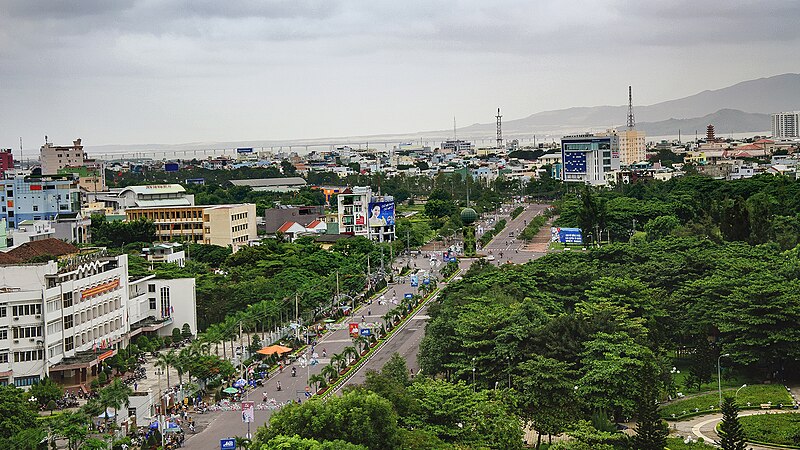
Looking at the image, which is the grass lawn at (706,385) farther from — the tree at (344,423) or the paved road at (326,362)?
the tree at (344,423)

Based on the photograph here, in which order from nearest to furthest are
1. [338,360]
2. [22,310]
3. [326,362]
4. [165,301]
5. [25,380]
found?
[25,380], [22,310], [338,360], [326,362], [165,301]

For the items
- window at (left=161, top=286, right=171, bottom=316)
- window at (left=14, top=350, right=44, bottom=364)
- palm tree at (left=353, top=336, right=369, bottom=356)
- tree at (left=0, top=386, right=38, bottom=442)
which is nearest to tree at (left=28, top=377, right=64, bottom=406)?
window at (left=14, top=350, right=44, bottom=364)

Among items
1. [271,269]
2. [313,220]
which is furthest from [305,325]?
[313,220]

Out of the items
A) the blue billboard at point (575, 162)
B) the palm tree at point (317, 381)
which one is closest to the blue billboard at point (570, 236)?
the palm tree at point (317, 381)

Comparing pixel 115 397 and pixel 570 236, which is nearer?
pixel 115 397

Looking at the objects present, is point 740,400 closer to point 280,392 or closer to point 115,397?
point 280,392

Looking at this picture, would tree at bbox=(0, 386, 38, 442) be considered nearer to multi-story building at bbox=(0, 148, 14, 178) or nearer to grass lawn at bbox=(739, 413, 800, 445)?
grass lawn at bbox=(739, 413, 800, 445)

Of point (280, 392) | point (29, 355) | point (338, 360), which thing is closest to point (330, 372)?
point (338, 360)

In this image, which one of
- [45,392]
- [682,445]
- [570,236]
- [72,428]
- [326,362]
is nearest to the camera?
[682,445]
